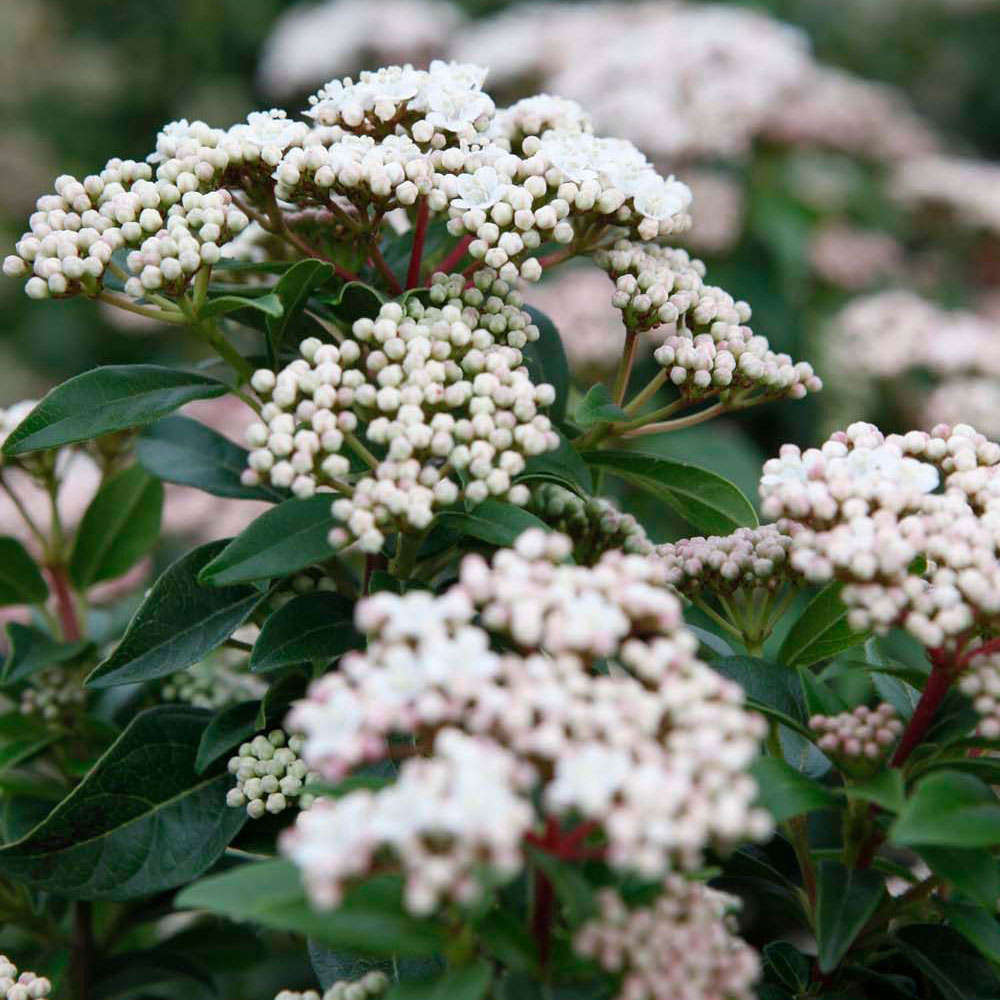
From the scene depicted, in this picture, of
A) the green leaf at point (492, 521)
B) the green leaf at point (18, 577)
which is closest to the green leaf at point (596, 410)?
the green leaf at point (492, 521)

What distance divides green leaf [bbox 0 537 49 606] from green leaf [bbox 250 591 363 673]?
670 mm

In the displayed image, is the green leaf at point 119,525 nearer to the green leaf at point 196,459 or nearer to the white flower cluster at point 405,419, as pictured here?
the green leaf at point 196,459

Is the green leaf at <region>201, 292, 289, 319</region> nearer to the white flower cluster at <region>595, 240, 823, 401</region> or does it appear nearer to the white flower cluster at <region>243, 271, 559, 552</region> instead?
the white flower cluster at <region>243, 271, 559, 552</region>

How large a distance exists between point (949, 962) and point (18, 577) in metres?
1.40

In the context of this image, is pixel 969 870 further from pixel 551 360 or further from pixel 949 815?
pixel 551 360

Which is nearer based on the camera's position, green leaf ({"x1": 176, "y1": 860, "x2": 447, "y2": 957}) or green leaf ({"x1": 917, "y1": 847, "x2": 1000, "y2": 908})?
green leaf ({"x1": 176, "y1": 860, "x2": 447, "y2": 957})

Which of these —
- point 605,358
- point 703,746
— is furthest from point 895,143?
point 703,746

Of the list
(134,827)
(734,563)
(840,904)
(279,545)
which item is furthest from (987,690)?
(134,827)

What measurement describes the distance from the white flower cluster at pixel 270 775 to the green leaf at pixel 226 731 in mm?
51

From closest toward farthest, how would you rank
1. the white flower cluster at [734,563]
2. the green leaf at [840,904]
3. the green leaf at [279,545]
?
the green leaf at [840,904] < the green leaf at [279,545] < the white flower cluster at [734,563]

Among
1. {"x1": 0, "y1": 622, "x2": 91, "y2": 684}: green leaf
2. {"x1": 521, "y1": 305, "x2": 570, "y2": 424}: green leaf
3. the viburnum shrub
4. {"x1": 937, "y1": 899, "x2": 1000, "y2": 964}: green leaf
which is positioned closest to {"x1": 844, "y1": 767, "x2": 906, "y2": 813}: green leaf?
the viburnum shrub

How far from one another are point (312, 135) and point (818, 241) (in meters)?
2.89

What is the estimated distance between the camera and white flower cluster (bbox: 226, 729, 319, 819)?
1328 mm

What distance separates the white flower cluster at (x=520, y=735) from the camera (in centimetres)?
82
